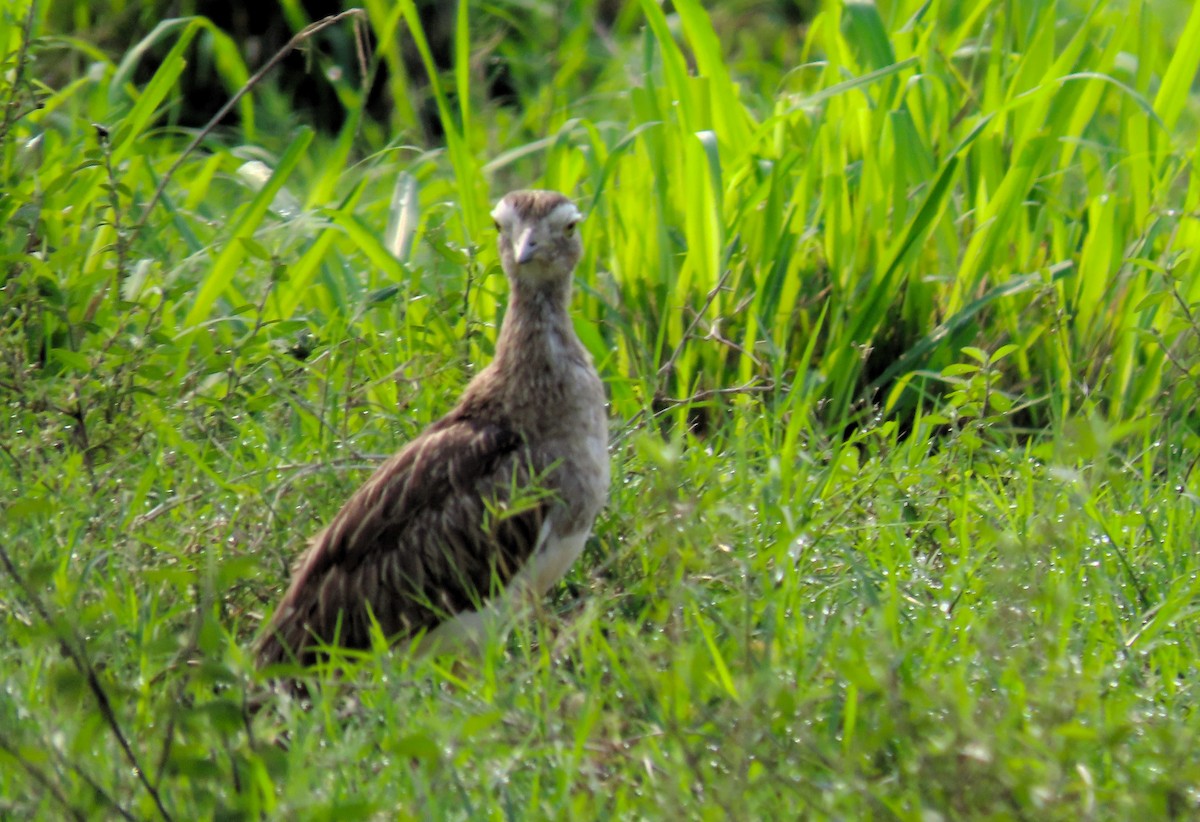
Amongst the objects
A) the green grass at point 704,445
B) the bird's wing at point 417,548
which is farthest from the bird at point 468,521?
the green grass at point 704,445

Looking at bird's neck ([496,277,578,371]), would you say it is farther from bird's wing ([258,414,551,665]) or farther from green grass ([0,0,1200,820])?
green grass ([0,0,1200,820])

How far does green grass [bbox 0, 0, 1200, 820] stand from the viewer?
292 cm

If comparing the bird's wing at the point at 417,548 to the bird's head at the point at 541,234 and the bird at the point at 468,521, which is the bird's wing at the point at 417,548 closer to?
the bird at the point at 468,521

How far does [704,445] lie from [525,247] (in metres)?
0.89

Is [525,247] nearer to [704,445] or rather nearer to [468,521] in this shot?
[468,521]

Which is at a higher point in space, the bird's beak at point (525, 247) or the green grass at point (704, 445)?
the bird's beak at point (525, 247)

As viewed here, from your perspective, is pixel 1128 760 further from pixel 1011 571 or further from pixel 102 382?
pixel 102 382

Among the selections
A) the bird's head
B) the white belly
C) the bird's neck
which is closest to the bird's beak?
the bird's head

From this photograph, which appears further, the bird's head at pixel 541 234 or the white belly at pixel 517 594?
the bird's head at pixel 541 234

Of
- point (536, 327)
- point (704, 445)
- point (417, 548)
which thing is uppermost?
point (536, 327)

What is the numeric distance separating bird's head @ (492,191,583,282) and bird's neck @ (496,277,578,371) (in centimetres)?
3

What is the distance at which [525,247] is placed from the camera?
421 cm

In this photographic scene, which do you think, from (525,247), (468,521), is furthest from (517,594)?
(525,247)

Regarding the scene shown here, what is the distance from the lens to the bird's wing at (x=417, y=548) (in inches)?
157
